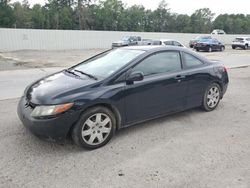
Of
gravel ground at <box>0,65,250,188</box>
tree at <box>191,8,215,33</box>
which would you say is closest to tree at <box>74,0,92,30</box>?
tree at <box>191,8,215,33</box>

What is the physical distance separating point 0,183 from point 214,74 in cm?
428

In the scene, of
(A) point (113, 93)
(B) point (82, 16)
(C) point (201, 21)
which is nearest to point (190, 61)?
(A) point (113, 93)

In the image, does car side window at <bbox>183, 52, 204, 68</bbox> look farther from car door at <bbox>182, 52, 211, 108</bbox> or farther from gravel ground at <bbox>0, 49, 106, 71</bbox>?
gravel ground at <bbox>0, 49, 106, 71</bbox>

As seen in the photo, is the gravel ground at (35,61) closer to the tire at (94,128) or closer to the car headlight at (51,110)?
the car headlight at (51,110)

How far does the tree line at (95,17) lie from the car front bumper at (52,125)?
4876 centimetres

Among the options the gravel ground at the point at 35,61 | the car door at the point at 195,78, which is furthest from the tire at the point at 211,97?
the gravel ground at the point at 35,61

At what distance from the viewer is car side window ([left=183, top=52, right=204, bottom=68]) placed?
4934 millimetres

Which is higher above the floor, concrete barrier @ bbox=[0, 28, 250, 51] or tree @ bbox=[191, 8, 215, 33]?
tree @ bbox=[191, 8, 215, 33]

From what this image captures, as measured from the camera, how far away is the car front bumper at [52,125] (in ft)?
11.3

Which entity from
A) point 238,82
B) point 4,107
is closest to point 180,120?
point 4,107

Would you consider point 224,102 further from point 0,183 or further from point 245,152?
point 0,183

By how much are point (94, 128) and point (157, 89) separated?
50.7 inches

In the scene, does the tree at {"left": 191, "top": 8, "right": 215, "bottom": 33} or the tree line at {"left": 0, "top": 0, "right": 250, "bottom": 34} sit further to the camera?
the tree at {"left": 191, "top": 8, "right": 215, "bottom": 33}

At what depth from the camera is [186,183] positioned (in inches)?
117
